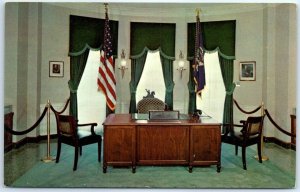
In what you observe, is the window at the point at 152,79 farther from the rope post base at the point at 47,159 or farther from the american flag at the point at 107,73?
the rope post base at the point at 47,159

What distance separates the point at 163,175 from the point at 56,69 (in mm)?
1833

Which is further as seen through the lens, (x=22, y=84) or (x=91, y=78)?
(x=91, y=78)

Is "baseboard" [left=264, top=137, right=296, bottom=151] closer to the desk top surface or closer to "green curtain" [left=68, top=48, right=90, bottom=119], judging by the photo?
the desk top surface

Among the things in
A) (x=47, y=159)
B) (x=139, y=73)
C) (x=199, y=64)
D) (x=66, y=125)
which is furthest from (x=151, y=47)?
(x=47, y=159)

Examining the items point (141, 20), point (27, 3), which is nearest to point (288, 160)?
point (141, 20)

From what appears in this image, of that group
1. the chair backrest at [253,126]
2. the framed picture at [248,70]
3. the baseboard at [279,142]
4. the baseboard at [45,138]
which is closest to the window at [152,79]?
the framed picture at [248,70]

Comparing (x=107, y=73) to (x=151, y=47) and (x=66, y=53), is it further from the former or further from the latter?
(x=151, y=47)

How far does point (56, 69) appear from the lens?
3648 millimetres

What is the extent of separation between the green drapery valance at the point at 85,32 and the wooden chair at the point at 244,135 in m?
2.03

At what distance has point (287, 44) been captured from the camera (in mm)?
3443

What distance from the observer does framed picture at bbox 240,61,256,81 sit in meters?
3.65

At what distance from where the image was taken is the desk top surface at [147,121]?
3790mm

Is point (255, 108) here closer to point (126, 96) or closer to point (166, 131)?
point (166, 131)

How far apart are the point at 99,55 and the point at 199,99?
1.44 m
